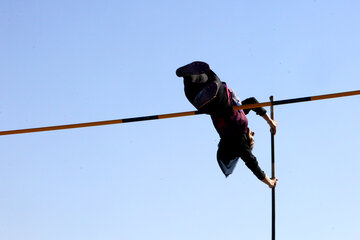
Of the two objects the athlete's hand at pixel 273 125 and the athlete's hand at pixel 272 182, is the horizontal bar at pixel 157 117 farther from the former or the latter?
the athlete's hand at pixel 272 182

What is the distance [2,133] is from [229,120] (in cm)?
384

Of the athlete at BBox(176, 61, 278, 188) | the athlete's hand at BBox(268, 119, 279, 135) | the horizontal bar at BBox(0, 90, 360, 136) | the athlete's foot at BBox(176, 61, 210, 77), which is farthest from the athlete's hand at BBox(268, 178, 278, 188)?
the athlete's foot at BBox(176, 61, 210, 77)

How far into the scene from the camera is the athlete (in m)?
10.2

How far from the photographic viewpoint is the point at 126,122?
38.1ft

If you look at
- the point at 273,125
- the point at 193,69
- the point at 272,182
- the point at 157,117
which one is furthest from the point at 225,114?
the point at 272,182

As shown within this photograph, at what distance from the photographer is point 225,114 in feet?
35.4

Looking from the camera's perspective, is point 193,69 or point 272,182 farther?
point 272,182

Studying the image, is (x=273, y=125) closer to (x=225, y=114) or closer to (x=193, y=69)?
(x=225, y=114)

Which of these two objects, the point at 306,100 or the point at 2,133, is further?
the point at 2,133

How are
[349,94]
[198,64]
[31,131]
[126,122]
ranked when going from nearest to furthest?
1. [198,64]
2. [349,94]
3. [126,122]
4. [31,131]

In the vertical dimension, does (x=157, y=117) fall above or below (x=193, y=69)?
A: below

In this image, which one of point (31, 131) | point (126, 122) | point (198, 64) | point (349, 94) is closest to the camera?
point (198, 64)

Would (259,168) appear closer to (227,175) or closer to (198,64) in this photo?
(227,175)

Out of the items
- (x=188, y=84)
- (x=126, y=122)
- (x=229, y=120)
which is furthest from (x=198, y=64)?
(x=126, y=122)
